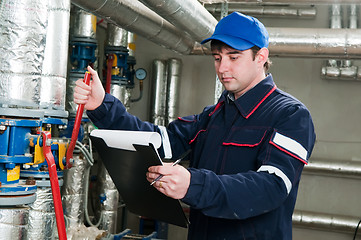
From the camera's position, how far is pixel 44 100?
6.77 ft

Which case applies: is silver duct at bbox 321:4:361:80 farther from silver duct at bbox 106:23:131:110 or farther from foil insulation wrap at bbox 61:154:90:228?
foil insulation wrap at bbox 61:154:90:228

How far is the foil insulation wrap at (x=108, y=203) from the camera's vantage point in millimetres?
3699

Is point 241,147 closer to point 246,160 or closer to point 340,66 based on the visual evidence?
point 246,160

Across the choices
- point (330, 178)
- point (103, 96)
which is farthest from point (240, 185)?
point (330, 178)

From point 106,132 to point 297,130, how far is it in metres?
0.55

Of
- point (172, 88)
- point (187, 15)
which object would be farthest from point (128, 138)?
point (172, 88)

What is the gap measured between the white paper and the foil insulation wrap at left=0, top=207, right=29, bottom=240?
0.96 feet

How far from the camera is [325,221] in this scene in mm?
4137

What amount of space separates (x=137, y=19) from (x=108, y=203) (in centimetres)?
169

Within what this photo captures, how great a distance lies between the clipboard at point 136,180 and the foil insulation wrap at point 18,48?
231mm

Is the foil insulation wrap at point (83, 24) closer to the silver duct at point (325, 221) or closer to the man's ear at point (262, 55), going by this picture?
the man's ear at point (262, 55)

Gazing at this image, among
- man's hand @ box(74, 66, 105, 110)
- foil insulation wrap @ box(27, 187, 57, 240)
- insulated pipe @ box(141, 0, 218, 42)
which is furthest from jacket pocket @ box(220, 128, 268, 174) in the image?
insulated pipe @ box(141, 0, 218, 42)

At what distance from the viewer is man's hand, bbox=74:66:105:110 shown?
1420 millimetres

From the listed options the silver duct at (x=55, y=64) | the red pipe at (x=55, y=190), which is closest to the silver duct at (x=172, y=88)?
the silver duct at (x=55, y=64)
